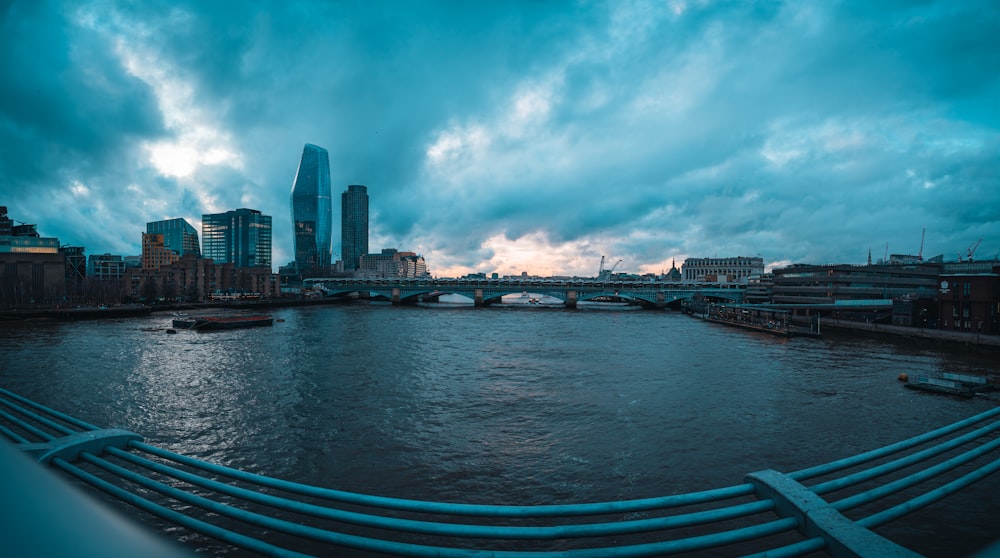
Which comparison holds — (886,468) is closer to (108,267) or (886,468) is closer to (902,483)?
(902,483)

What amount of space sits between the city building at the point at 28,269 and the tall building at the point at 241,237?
113 metres

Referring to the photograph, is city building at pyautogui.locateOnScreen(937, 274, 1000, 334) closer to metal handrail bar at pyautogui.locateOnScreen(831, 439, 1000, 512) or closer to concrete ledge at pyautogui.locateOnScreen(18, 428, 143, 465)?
metal handrail bar at pyautogui.locateOnScreen(831, 439, 1000, 512)

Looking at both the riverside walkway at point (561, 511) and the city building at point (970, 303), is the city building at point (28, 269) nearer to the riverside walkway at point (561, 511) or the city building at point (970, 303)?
the riverside walkway at point (561, 511)

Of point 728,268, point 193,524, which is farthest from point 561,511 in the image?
point 728,268

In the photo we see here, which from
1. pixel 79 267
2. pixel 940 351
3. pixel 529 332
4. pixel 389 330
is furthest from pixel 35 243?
pixel 940 351

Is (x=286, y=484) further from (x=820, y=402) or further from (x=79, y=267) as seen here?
(x=79, y=267)

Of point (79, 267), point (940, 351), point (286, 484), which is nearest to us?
point (286, 484)

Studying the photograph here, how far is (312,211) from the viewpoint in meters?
162

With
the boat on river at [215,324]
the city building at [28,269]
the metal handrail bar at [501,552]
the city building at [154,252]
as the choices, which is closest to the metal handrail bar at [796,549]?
the metal handrail bar at [501,552]

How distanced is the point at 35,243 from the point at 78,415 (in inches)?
2996

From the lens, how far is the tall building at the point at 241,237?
599ft

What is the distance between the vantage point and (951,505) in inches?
292

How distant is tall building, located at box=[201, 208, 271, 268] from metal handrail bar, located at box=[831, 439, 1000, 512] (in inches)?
7897

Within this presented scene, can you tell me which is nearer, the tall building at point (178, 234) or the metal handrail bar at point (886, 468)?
the metal handrail bar at point (886, 468)
